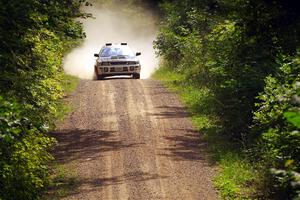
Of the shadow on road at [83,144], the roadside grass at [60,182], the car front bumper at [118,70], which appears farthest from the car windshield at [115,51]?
the roadside grass at [60,182]

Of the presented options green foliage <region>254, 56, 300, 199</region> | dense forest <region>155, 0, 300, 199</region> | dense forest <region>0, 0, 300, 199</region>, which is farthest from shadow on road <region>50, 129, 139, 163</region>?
green foliage <region>254, 56, 300, 199</region>

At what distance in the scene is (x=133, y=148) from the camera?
14625 millimetres

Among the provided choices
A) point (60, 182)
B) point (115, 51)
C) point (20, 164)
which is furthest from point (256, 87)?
point (115, 51)

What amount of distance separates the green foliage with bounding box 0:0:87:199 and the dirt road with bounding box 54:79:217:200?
1315 millimetres

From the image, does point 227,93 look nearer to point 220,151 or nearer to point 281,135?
point 220,151

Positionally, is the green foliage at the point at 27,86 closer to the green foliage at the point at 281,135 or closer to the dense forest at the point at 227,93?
the dense forest at the point at 227,93

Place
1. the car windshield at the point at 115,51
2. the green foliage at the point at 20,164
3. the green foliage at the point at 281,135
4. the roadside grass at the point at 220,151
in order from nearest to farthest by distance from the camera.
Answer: the green foliage at the point at 281,135, the green foliage at the point at 20,164, the roadside grass at the point at 220,151, the car windshield at the point at 115,51

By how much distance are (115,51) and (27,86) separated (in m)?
17.2

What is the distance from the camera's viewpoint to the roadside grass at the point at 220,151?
36.8 feet

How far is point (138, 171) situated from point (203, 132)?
390 cm

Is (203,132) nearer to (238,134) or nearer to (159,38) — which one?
(238,134)

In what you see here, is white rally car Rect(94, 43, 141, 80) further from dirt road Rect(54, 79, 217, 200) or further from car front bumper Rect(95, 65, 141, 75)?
dirt road Rect(54, 79, 217, 200)

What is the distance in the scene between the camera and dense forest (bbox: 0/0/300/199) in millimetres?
9406

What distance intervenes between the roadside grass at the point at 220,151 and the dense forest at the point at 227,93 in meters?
0.03
